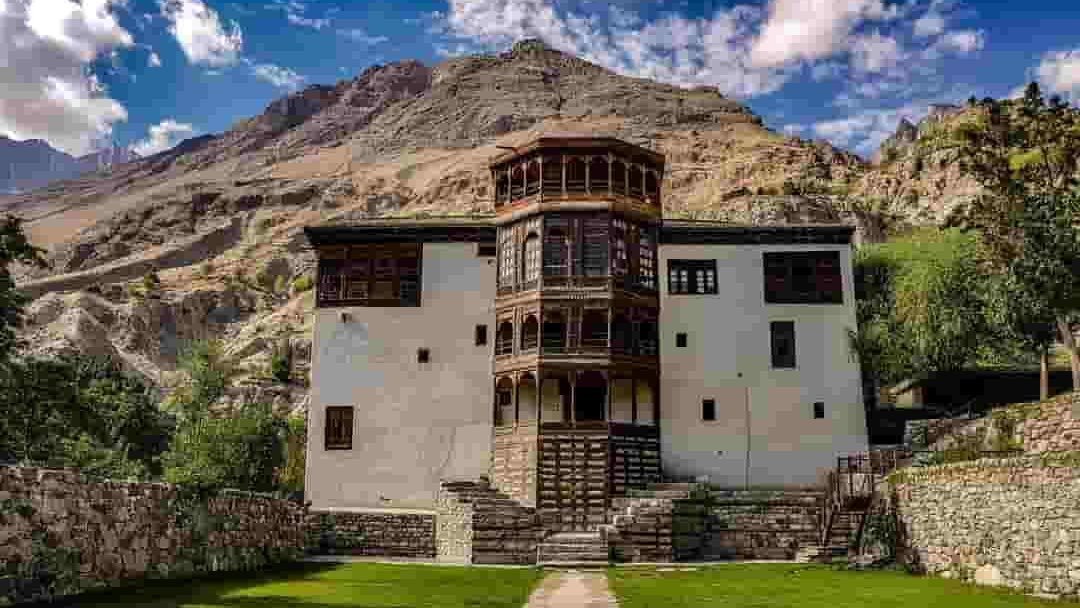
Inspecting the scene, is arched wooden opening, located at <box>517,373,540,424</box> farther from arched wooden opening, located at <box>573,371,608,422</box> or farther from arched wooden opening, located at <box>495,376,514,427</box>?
arched wooden opening, located at <box>573,371,608,422</box>

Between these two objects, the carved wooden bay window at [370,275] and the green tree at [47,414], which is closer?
the green tree at [47,414]

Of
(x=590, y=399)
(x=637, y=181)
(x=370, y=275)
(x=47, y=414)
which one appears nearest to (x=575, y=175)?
(x=637, y=181)

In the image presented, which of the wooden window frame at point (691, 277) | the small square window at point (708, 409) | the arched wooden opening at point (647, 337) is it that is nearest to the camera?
the arched wooden opening at point (647, 337)

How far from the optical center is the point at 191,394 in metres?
53.4

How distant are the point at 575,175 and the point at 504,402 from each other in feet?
26.7

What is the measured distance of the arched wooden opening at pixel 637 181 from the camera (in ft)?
107

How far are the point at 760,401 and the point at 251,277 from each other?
65.1 m

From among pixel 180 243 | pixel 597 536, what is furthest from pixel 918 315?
pixel 180 243

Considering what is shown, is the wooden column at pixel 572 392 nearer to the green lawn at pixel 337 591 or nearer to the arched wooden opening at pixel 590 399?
the arched wooden opening at pixel 590 399

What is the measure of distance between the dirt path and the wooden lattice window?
481 inches

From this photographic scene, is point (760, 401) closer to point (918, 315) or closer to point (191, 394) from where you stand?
point (918, 315)

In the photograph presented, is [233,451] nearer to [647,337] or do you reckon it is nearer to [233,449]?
[233,449]

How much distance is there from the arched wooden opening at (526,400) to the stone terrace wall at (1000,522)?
12.4 m

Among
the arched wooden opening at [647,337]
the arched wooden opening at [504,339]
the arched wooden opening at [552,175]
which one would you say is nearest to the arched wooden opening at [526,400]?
the arched wooden opening at [504,339]
